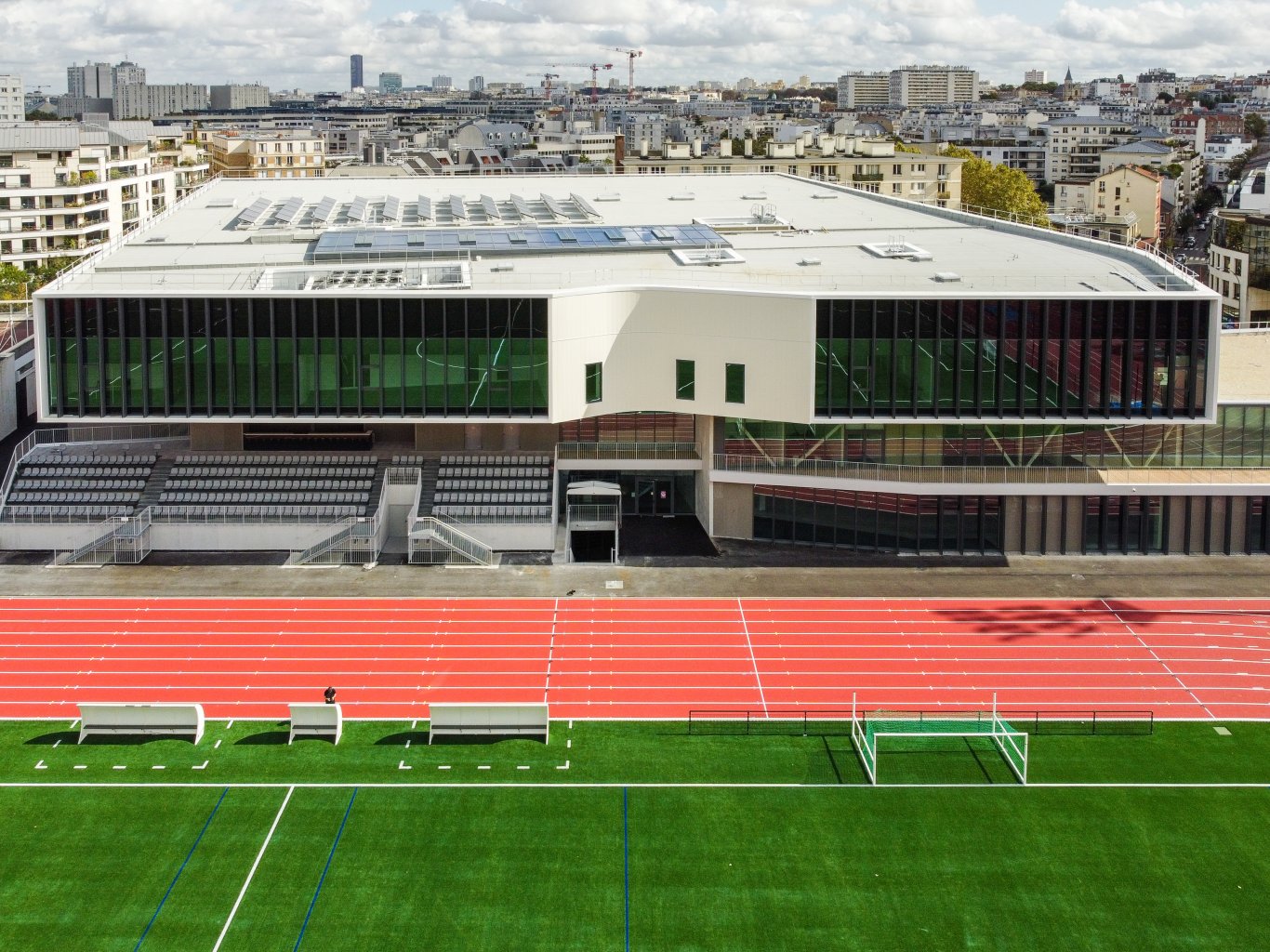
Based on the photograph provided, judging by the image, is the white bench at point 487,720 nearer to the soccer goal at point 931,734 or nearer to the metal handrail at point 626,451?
the soccer goal at point 931,734

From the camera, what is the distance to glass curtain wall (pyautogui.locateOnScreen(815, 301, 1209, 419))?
50594 millimetres

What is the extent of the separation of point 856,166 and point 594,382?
83498 millimetres

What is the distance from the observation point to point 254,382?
5244 centimetres

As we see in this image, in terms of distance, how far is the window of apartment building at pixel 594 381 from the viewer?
53281mm

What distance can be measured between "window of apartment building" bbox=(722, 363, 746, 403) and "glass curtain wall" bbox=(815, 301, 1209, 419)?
2561 mm

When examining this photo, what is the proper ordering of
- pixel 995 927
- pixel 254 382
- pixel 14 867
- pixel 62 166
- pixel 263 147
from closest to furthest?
pixel 995 927
pixel 14 867
pixel 254 382
pixel 62 166
pixel 263 147

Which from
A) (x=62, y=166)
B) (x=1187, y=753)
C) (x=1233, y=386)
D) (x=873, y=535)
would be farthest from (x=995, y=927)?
(x=62, y=166)

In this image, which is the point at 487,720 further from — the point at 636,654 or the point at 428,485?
the point at 428,485

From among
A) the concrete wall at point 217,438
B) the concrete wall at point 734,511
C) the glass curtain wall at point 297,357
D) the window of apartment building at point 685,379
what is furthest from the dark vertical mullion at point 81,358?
the concrete wall at point 734,511

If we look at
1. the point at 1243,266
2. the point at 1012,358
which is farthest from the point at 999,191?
the point at 1012,358

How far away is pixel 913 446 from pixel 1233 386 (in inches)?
466

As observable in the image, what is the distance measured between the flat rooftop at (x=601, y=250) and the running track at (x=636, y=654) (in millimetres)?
11021

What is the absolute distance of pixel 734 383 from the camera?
5222 centimetres

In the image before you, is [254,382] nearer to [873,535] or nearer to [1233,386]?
[873,535]
